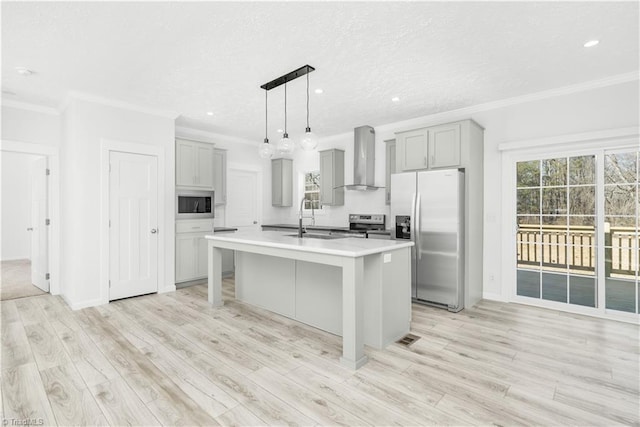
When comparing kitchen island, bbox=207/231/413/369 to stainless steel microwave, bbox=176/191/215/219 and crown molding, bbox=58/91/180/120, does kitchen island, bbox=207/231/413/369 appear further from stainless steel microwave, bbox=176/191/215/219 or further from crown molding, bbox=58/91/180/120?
crown molding, bbox=58/91/180/120

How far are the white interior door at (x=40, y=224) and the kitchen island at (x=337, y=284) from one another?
269 cm

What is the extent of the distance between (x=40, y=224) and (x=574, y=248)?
7280 mm

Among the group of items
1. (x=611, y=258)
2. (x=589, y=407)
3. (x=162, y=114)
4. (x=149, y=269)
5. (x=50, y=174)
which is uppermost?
(x=162, y=114)

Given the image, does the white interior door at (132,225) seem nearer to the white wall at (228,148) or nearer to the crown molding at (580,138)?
the white wall at (228,148)

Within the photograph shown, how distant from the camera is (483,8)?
2.22 metres

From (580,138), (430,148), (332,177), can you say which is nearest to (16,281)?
(332,177)

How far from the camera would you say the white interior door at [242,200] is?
6.32 meters

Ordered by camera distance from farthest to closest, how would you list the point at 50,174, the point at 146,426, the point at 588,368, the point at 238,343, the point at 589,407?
the point at 50,174
the point at 238,343
the point at 588,368
the point at 589,407
the point at 146,426

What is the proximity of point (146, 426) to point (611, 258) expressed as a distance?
4.66m

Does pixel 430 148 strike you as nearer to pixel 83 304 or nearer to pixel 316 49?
pixel 316 49

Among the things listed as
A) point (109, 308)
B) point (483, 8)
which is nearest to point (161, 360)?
point (109, 308)

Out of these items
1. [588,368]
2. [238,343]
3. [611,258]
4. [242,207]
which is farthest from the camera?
[242,207]

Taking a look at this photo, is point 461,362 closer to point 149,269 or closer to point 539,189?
point 539,189

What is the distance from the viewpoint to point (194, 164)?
5.14 metres
